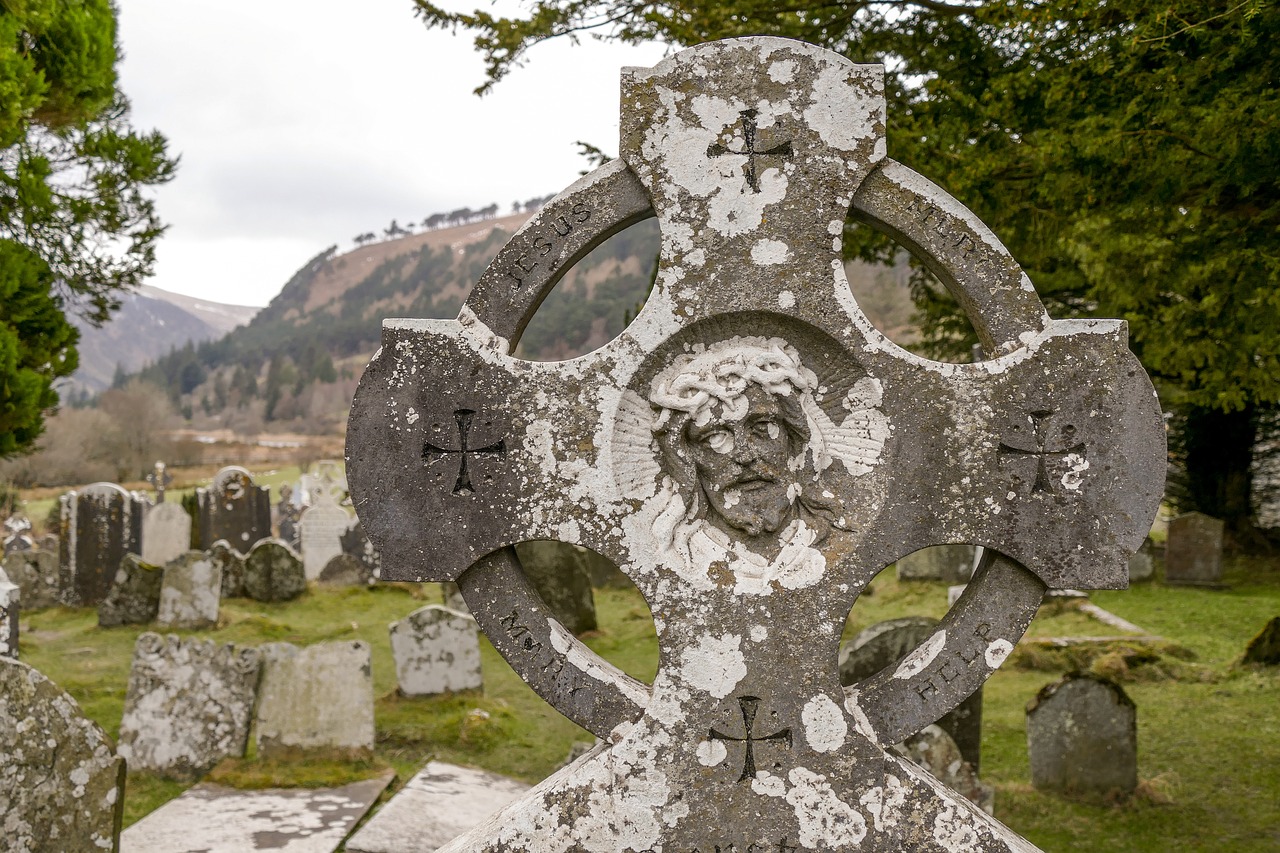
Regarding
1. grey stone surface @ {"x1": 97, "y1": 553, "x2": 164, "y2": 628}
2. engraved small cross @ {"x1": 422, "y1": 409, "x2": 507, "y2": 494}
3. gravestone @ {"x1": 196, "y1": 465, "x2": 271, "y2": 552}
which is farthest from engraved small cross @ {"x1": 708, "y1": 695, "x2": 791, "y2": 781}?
gravestone @ {"x1": 196, "y1": 465, "x2": 271, "y2": 552}

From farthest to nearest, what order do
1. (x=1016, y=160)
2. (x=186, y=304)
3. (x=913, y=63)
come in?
1. (x=186, y=304)
2. (x=913, y=63)
3. (x=1016, y=160)

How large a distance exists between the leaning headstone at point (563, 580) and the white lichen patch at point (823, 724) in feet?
27.0

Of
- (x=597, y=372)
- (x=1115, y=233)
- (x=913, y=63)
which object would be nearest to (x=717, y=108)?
(x=597, y=372)

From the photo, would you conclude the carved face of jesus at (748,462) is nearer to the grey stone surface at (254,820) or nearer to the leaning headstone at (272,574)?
the grey stone surface at (254,820)

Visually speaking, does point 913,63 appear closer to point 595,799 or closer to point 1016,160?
point 1016,160

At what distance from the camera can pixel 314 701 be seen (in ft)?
23.6

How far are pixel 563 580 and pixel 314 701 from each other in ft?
14.6

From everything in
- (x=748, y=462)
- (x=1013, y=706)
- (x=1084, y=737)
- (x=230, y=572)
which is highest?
(x=748, y=462)

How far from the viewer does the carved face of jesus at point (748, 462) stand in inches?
119

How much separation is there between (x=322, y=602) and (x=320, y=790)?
7512 millimetres

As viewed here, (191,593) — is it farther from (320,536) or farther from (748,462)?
(748,462)

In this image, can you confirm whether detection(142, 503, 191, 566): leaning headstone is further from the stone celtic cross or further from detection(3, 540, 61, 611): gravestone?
the stone celtic cross

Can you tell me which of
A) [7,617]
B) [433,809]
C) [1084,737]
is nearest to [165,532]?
[7,617]

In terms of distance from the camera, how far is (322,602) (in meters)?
13.8
